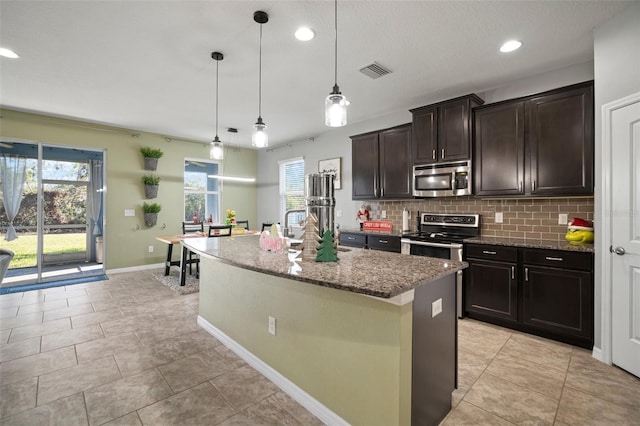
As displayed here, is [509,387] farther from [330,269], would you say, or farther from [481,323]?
[330,269]

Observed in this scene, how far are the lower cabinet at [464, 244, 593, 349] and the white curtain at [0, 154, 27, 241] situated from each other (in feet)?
22.3

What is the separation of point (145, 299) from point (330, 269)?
11.7 ft

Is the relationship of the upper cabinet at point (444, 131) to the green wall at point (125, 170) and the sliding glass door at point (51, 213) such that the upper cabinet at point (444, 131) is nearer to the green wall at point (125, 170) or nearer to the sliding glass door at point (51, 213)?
the green wall at point (125, 170)

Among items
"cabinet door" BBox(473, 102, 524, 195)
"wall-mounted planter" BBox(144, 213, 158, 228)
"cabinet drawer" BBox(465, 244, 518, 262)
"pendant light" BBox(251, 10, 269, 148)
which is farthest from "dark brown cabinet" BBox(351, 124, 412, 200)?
"wall-mounted planter" BBox(144, 213, 158, 228)

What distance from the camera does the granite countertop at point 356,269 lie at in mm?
1290

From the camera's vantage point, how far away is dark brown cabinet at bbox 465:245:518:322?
2.97 m

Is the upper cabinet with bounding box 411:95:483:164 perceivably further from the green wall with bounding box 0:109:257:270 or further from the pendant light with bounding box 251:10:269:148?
the green wall with bounding box 0:109:257:270

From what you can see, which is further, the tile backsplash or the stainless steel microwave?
the stainless steel microwave

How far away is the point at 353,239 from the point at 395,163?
1295 millimetres

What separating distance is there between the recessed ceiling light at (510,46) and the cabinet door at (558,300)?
2.07 meters

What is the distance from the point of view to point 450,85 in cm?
355

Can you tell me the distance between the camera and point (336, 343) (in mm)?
1686

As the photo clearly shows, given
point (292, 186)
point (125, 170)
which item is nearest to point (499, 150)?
point (292, 186)

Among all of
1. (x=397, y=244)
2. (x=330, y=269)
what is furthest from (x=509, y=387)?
(x=397, y=244)
